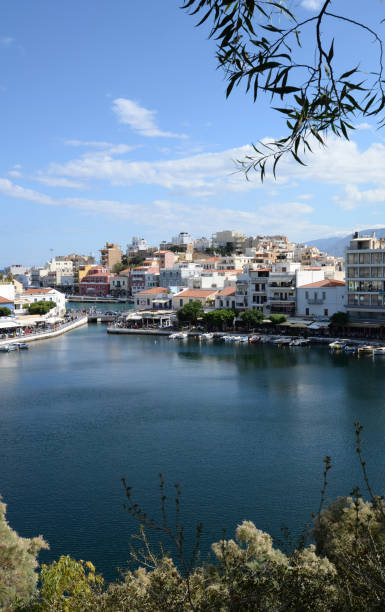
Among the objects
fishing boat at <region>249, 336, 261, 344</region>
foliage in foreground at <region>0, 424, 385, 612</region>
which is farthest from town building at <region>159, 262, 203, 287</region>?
foliage in foreground at <region>0, 424, 385, 612</region>

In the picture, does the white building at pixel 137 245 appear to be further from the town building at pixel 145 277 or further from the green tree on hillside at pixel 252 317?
the green tree on hillside at pixel 252 317

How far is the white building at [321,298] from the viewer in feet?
130

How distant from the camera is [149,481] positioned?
13750 millimetres

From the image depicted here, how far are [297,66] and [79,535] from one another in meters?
10.6

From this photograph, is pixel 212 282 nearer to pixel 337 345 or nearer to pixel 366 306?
pixel 366 306

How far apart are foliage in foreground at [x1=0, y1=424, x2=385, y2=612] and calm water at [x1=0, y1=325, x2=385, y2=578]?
375 centimetres

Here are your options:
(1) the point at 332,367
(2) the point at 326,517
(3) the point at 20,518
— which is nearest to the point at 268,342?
(1) the point at 332,367

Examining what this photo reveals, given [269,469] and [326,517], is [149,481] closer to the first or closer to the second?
Answer: [269,469]

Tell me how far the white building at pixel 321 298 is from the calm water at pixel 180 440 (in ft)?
28.9

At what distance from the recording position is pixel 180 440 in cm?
1706

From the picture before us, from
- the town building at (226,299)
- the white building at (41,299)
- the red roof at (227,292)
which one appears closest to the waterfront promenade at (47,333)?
the white building at (41,299)

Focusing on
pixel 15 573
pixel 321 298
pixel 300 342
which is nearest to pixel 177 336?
pixel 300 342

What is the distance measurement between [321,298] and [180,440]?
26.2 metres

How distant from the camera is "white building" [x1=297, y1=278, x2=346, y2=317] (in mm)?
39594
